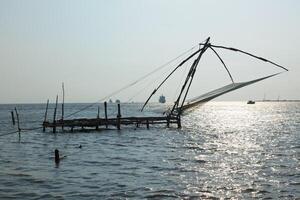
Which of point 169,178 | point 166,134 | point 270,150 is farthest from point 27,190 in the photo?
point 166,134

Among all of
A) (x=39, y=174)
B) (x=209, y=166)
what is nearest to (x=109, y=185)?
(x=39, y=174)

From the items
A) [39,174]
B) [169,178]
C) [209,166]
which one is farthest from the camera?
[209,166]

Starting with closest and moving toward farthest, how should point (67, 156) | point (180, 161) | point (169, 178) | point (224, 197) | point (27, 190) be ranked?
point (224, 197)
point (27, 190)
point (169, 178)
point (180, 161)
point (67, 156)

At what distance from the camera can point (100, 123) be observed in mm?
50000

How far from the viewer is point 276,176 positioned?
71.4 feet

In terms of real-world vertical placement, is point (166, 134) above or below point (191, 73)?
below

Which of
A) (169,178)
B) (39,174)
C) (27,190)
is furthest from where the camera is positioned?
(39,174)

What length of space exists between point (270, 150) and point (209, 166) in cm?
1097

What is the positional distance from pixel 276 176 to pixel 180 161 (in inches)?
277

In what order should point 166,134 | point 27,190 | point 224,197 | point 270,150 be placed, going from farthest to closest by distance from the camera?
point 166,134, point 270,150, point 27,190, point 224,197

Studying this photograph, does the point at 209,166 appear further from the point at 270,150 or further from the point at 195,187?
the point at 270,150

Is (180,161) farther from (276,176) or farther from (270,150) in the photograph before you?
(270,150)

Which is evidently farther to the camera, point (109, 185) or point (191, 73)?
point (191, 73)

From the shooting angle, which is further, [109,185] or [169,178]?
[169,178]
